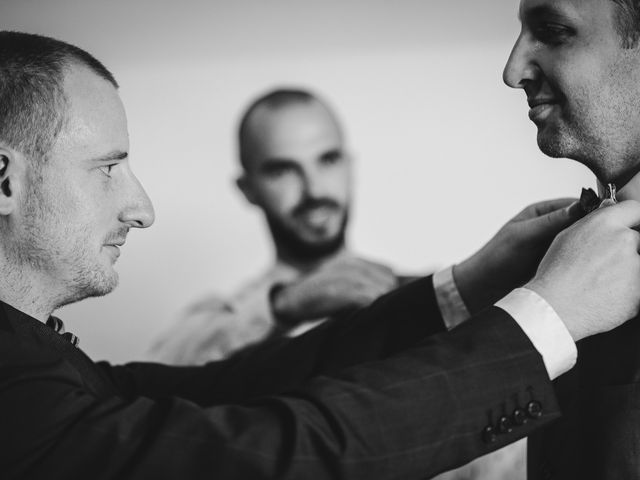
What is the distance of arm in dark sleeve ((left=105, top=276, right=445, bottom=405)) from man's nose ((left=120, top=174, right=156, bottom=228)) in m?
0.38

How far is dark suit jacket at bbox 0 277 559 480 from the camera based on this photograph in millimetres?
964

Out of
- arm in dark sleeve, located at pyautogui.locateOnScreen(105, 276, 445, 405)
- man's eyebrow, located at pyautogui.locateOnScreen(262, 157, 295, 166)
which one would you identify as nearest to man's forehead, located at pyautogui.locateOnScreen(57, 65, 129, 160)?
arm in dark sleeve, located at pyautogui.locateOnScreen(105, 276, 445, 405)

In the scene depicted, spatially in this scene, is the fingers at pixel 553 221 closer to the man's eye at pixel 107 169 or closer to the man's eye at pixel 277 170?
the man's eye at pixel 107 169

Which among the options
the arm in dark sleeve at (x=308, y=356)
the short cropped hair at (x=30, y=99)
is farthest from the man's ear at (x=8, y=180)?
the arm in dark sleeve at (x=308, y=356)

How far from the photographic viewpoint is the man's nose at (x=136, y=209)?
4.41 feet

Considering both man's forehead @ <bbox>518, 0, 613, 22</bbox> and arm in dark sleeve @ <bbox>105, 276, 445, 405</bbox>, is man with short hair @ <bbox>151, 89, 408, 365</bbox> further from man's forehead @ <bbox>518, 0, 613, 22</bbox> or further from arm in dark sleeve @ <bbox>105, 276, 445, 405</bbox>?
man's forehead @ <bbox>518, 0, 613, 22</bbox>

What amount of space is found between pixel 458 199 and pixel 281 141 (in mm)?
813

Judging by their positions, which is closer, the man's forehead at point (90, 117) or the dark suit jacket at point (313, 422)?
the dark suit jacket at point (313, 422)

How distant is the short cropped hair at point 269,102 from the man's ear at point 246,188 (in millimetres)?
47

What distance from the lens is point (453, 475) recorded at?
263 cm

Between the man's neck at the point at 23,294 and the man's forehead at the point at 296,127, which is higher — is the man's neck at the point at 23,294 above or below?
below

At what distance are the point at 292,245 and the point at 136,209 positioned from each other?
1.74 m

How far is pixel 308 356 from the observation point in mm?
1560

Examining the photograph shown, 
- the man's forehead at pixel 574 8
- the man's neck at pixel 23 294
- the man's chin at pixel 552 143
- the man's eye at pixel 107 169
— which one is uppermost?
the man's forehead at pixel 574 8
